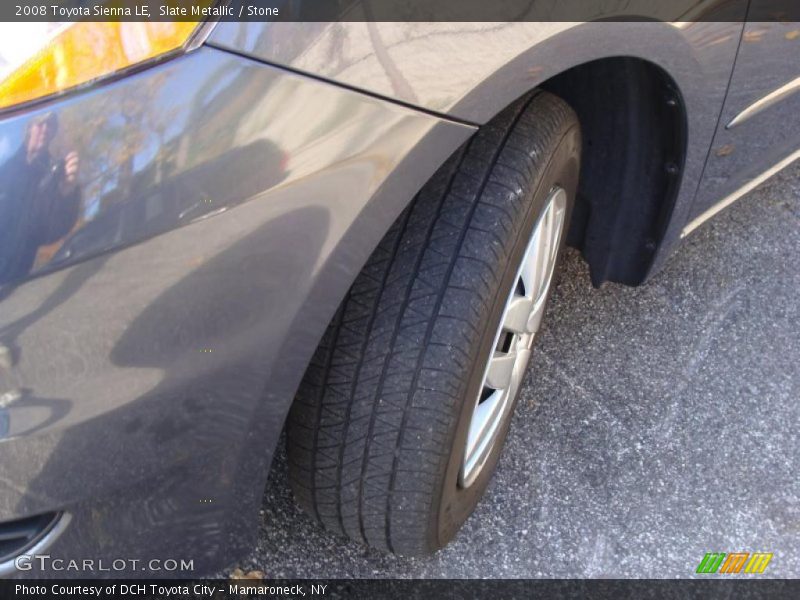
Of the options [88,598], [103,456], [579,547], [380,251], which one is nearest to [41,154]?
[103,456]

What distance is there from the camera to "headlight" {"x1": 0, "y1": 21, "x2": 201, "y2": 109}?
0.99 metres

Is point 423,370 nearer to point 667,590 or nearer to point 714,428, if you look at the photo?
point 667,590

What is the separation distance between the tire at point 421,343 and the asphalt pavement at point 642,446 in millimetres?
324

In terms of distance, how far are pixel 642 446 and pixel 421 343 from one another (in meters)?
0.91

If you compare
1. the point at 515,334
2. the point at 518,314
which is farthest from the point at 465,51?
the point at 515,334

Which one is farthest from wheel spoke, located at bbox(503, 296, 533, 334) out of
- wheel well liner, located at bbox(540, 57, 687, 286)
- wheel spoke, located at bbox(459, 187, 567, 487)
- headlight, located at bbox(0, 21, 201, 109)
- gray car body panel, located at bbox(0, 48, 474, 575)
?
headlight, located at bbox(0, 21, 201, 109)

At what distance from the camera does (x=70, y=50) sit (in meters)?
1.00

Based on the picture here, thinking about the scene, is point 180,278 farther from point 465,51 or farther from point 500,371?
point 500,371

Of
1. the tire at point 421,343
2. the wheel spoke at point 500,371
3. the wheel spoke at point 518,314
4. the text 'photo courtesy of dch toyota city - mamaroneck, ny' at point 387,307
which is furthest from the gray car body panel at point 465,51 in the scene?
the wheel spoke at point 500,371

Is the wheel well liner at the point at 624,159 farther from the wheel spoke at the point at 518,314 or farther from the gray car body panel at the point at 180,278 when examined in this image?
the gray car body panel at the point at 180,278

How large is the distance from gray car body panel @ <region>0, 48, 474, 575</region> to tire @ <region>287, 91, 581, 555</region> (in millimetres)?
227

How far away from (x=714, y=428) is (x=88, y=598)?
4.88ft

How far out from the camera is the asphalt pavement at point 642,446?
1875 millimetres

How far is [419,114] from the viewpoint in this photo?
1164 millimetres
